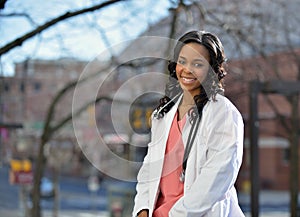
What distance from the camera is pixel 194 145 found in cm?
259

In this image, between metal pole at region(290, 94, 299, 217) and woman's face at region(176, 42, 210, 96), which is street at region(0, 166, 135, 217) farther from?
woman's face at region(176, 42, 210, 96)

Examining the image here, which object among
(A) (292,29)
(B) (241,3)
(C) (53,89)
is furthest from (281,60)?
(C) (53,89)

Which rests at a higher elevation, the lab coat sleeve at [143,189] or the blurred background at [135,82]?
the blurred background at [135,82]

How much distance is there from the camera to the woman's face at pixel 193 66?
2.71 metres

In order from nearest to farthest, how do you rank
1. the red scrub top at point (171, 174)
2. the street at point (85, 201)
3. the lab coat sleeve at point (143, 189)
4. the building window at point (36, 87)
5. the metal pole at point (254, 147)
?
1. the red scrub top at point (171, 174)
2. the lab coat sleeve at point (143, 189)
3. the metal pole at point (254, 147)
4. the building window at point (36, 87)
5. the street at point (85, 201)

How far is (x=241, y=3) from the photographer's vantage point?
14.2m

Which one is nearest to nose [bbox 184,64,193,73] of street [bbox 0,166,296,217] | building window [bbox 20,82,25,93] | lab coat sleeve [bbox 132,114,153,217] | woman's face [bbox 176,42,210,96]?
woman's face [bbox 176,42,210,96]

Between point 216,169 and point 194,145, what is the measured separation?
0.52 ft

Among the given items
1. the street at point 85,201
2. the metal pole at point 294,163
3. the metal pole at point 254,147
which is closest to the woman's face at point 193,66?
the metal pole at point 254,147

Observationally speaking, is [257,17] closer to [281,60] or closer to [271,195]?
[281,60]

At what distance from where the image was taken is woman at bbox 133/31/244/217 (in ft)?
8.21

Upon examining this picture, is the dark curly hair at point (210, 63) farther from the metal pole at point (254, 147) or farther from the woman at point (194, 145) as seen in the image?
the metal pole at point (254, 147)

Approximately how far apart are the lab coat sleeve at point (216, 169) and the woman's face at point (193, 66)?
238mm

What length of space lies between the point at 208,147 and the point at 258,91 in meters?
6.50
